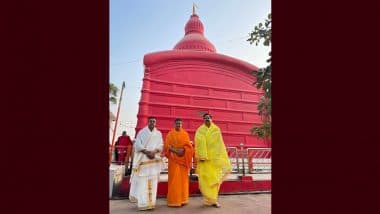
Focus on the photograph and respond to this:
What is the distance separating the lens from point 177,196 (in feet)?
14.4

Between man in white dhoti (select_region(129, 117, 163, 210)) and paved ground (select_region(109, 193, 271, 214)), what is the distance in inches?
6.6

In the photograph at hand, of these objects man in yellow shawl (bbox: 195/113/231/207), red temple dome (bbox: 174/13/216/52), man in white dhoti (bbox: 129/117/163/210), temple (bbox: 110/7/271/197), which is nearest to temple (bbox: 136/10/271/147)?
temple (bbox: 110/7/271/197)

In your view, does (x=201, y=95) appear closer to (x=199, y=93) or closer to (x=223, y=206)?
(x=199, y=93)

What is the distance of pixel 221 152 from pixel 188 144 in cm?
55

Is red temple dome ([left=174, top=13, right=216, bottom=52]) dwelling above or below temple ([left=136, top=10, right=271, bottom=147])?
above

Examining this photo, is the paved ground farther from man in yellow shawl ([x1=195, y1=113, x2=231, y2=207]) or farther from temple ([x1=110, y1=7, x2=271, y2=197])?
temple ([x1=110, y1=7, x2=271, y2=197])

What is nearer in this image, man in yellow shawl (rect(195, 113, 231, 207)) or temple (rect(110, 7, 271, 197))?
man in yellow shawl (rect(195, 113, 231, 207))

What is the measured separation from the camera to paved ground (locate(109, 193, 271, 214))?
4.06 metres

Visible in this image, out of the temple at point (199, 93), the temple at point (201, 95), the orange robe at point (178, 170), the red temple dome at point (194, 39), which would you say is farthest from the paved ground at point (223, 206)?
the red temple dome at point (194, 39)

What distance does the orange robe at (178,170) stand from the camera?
441 cm
